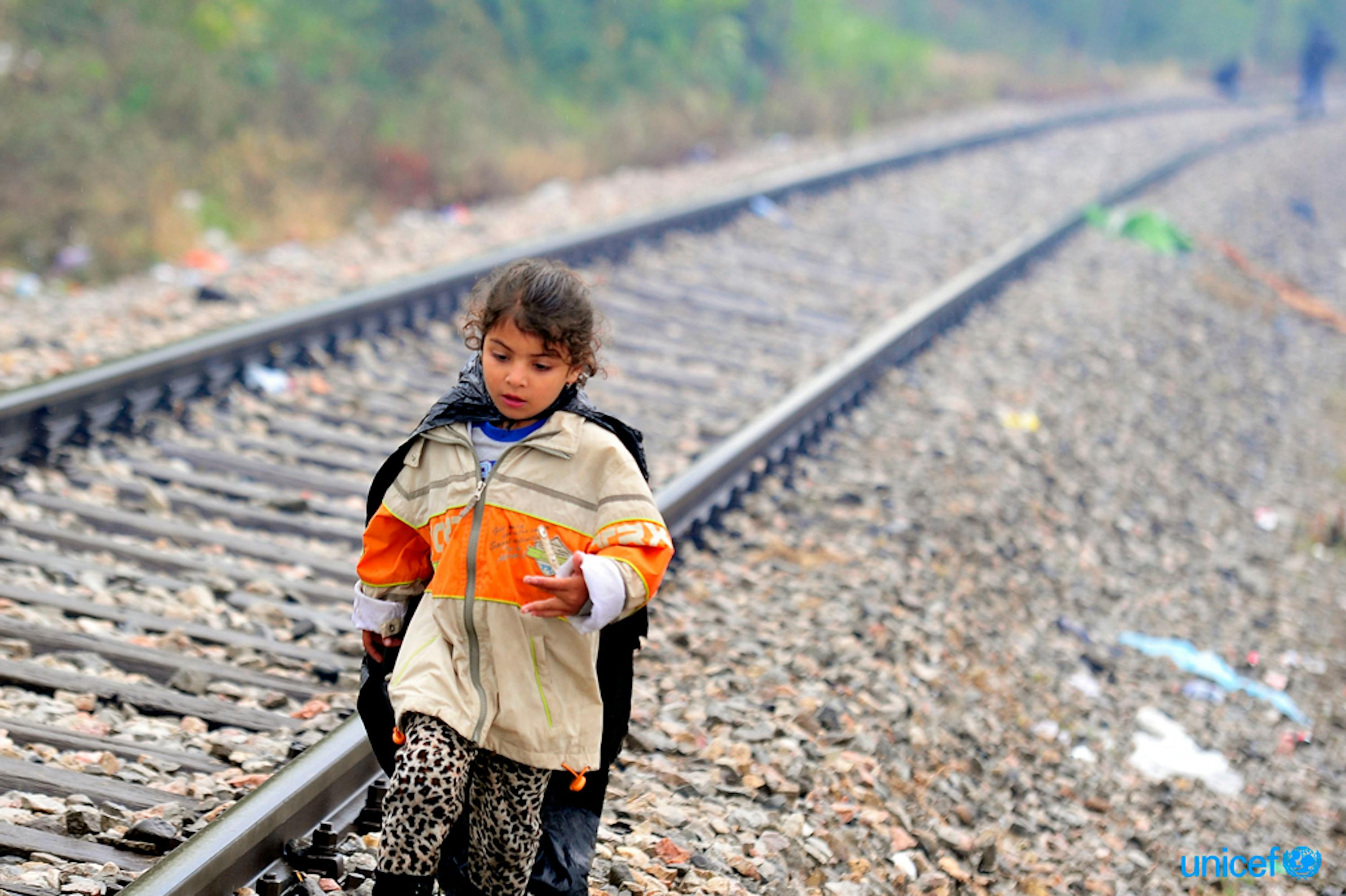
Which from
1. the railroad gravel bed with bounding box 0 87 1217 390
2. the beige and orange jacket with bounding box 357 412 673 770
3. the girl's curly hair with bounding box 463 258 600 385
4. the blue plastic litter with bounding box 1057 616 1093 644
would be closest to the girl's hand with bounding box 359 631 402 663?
the beige and orange jacket with bounding box 357 412 673 770

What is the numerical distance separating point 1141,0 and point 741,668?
38430 mm

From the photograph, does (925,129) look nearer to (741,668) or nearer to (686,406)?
(686,406)

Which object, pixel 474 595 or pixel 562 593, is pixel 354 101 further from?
pixel 562 593

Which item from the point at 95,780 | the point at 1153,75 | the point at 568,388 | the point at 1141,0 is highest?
the point at 1141,0

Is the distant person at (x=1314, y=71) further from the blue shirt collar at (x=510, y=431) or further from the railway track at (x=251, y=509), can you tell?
the blue shirt collar at (x=510, y=431)

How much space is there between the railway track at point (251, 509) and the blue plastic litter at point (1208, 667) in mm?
1810

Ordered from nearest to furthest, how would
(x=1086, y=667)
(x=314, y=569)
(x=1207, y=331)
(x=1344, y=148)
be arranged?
(x=314, y=569) → (x=1086, y=667) → (x=1207, y=331) → (x=1344, y=148)

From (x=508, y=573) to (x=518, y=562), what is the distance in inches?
1.1

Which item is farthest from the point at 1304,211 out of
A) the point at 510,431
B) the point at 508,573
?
the point at 508,573

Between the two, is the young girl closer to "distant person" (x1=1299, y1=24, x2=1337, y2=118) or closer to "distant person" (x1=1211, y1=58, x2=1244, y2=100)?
"distant person" (x1=1299, y1=24, x2=1337, y2=118)

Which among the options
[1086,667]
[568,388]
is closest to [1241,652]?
[1086,667]

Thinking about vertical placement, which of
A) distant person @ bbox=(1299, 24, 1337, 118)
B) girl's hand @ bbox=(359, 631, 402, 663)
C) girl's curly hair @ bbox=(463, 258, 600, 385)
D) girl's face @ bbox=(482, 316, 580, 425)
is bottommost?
girl's hand @ bbox=(359, 631, 402, 663)

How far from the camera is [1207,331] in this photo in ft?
35.0

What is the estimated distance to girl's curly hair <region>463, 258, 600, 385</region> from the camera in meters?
2.45
